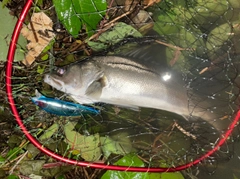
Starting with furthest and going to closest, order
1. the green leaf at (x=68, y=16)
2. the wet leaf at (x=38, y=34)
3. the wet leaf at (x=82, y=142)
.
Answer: the wet leaf at (x=82, y=142) < the wet leaf at (x=38, y=34) < the green leaf at (x=68, y=16)

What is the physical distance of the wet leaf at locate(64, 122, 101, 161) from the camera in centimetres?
223

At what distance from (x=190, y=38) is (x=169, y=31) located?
150mm

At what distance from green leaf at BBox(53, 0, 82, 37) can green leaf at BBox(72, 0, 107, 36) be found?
0.09ft

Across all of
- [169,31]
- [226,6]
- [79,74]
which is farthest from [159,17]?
[79,74]

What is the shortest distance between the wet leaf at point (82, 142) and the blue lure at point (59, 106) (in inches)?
5.3

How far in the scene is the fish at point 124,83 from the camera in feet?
6.76

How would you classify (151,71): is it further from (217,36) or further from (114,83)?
(217,36)

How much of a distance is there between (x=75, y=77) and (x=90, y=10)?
43cm

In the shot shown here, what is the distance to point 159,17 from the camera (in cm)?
222

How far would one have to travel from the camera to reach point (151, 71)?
2127mm

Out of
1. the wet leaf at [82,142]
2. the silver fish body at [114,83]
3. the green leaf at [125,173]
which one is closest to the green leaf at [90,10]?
the silver fish body at [114,83]

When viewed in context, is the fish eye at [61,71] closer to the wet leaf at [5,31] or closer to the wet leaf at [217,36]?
the wet leaf at [5,31]

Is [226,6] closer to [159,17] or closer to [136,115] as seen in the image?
[159,17]

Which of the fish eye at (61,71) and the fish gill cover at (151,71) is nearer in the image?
the fish eye at (61,71)
